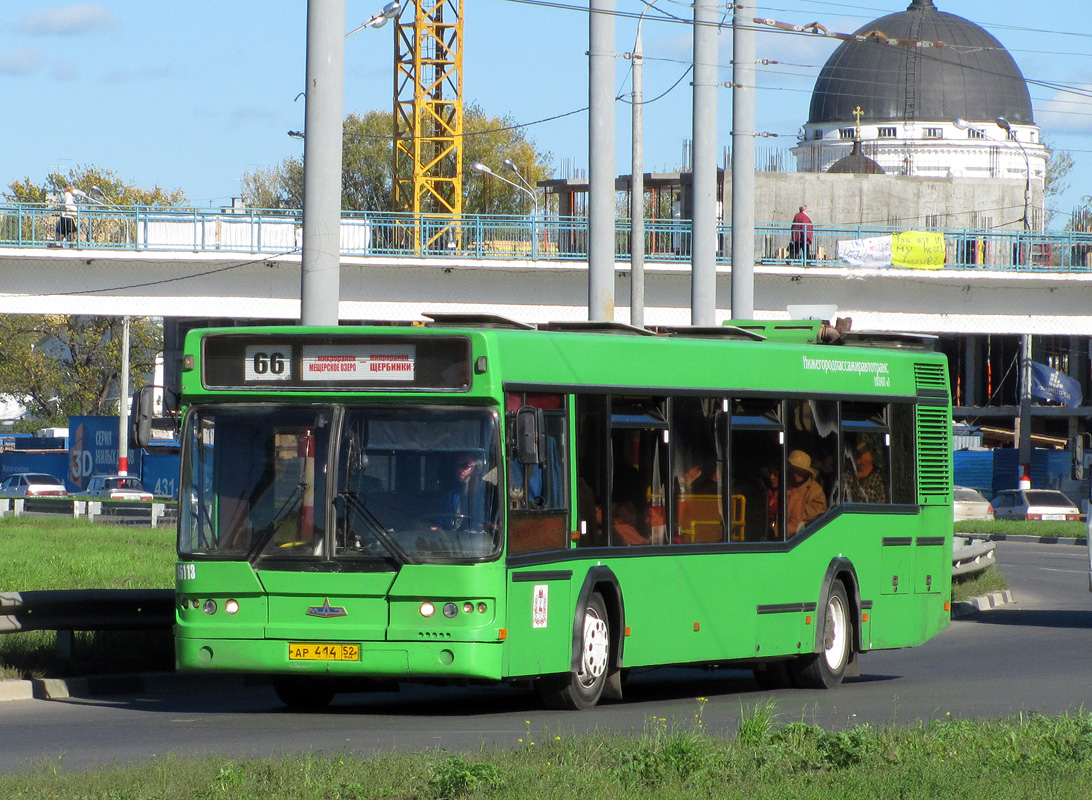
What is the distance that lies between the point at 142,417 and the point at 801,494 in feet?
16.8

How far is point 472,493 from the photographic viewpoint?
1087cm

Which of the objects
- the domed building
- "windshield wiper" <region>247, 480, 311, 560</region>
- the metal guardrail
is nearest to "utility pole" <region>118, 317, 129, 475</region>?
the metal guardrail

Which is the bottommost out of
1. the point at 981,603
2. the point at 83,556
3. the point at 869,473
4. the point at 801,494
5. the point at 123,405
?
the point at 981,603

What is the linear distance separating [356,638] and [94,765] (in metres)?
2.58

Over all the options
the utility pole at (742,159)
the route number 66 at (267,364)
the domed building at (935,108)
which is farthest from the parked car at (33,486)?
the route number 66 at (267,364)

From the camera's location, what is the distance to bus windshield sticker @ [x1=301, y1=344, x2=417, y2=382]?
11.2 metres

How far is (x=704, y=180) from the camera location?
20.8 m

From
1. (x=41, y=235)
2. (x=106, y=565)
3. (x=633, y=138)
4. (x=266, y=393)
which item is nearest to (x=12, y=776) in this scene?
(x=266, y=393)

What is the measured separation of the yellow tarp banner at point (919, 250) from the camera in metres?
38.8

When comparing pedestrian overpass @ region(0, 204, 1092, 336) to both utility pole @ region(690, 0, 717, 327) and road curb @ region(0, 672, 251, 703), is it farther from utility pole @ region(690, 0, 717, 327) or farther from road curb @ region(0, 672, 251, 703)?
road curb @ region(0, 672, 251, 703)

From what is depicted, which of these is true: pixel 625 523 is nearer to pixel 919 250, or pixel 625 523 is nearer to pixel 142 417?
pixel 142 417

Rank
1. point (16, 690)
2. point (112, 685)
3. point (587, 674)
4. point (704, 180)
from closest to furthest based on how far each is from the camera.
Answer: point (587, 674) < point (16, 690) < point (112, 685) < point (704, 180)

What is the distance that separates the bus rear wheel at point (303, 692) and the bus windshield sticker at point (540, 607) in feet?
6.03

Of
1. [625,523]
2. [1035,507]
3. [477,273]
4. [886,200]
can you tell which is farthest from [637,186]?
[886,200]
